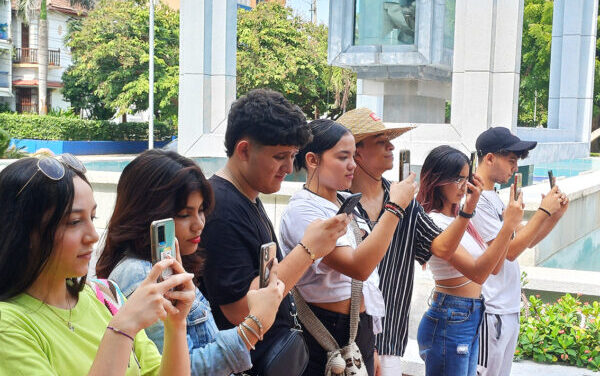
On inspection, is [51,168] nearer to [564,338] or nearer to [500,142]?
[500,142]

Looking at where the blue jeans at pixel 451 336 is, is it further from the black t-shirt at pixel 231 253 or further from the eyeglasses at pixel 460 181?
the black t-shirt at pixel 231 253

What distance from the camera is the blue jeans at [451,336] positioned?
3.48 metres

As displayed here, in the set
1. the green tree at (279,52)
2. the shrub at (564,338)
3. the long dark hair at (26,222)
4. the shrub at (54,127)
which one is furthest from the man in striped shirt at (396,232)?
the shrub at (54,127)

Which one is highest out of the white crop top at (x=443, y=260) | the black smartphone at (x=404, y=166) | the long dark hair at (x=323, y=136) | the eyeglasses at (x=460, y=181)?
the long dark hair at (x=323, y=136)

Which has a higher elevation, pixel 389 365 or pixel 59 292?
pixel 59 292

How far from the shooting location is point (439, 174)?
12.1 feet

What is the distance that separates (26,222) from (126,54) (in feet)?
121

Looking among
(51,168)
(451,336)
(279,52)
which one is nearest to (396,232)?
(451,336)

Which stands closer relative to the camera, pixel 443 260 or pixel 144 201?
pixel 144 201

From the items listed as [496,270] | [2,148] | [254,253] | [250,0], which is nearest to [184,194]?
[254,253]

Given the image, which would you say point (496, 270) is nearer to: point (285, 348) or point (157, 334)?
point (285, 348)

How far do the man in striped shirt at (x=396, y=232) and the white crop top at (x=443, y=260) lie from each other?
0.51 ft

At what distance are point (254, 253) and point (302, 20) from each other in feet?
124

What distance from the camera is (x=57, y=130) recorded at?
121ft
